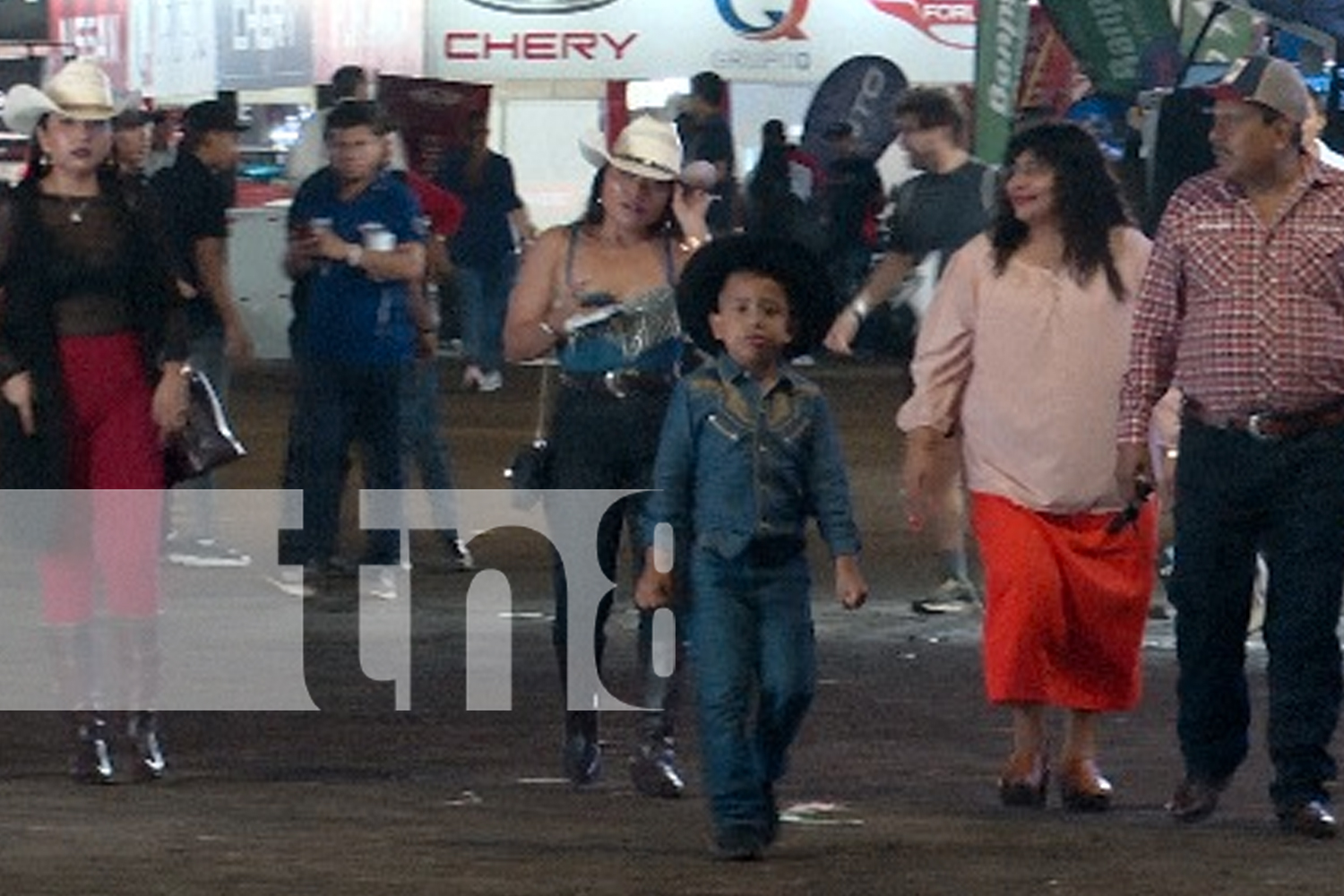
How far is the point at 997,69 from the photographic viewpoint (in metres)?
17.6

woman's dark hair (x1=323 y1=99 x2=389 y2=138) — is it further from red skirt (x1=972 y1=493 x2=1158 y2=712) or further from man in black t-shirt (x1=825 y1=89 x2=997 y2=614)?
red skirt (x1=972 y1=493 x2=1158 y2=712)

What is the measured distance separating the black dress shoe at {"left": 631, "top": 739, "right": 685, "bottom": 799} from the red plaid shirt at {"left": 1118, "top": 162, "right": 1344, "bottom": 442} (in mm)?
1587

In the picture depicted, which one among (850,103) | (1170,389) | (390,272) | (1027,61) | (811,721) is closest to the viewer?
(1170,389)

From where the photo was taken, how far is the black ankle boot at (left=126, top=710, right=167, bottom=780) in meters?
10.4

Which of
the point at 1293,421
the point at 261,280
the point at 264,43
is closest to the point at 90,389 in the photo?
the point at 1293,421

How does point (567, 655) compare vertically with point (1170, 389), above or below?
below

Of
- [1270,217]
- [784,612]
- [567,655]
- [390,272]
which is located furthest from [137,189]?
[390,272]

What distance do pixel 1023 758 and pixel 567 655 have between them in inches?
51.6

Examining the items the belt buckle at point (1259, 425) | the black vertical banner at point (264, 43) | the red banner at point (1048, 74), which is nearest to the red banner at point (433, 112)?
the black vertical banner at point (264, 43)

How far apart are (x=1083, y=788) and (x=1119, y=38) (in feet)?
32.8

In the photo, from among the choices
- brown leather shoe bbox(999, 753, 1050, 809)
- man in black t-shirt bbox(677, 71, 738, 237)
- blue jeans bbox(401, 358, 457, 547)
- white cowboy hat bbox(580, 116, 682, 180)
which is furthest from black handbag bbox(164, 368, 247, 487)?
man in black t-shirt bbox(677, 71, 738, 237)

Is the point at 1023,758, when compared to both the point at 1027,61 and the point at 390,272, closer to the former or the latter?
the point at 390,272

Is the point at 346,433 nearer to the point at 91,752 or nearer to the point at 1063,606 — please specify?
the point at 91,752

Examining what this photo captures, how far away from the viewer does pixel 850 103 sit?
25.9 meters
